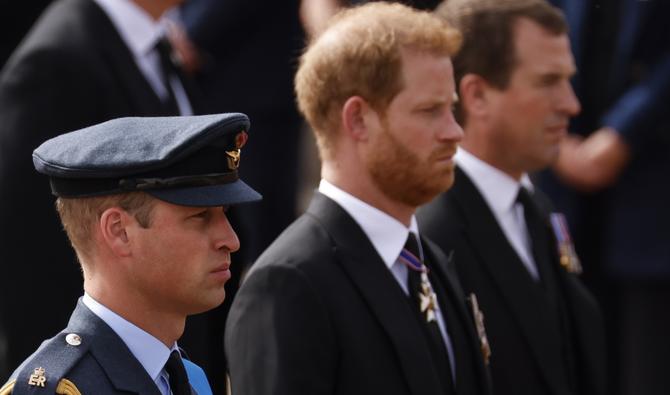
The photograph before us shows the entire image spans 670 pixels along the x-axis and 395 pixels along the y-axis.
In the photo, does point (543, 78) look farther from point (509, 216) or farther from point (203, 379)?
point (203, 379)

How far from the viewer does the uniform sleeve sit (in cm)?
430

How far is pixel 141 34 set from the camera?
5941 millimetres

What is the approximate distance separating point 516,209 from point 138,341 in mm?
2325

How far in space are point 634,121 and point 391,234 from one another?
10.3 ft

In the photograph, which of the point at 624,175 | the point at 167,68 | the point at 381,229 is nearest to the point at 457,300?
the point at 381,229

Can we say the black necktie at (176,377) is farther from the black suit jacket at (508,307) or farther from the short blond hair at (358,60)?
the black suit jacket at (508,307)

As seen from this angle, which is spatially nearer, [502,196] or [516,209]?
[502,196]

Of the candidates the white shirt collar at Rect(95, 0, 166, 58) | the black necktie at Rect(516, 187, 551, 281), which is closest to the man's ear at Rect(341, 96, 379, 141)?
the black necktie at Rect(516, 187, 551, 281)

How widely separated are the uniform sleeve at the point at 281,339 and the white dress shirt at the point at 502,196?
51.2 inches

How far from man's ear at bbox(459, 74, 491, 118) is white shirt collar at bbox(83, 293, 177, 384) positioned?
2291 millimetres

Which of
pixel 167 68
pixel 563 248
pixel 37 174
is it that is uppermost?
pixel 167 68

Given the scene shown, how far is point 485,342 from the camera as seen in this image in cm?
492

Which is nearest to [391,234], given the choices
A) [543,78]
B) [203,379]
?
[203,379]

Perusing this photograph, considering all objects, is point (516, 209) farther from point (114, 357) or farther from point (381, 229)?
point (114, 357)
